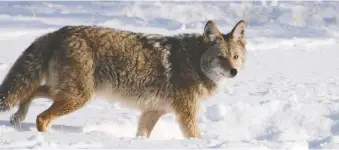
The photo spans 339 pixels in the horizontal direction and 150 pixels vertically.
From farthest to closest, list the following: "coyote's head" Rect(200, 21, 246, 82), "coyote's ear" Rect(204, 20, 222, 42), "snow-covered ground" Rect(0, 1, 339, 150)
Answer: "coyote's ear" Rect(204, 20, 222, 42)
"coyote's head" Rect(200, 21, 246, 82)
"snow-covered ground" Rect(0, 1, 339, 150)

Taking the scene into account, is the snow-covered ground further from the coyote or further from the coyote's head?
the coyote's head

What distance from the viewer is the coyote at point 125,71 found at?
6.16 m

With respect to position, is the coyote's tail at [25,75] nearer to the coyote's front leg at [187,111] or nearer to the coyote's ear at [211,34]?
the coyote's front leg at [187,111]

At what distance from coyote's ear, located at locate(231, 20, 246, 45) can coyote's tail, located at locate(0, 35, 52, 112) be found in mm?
2207

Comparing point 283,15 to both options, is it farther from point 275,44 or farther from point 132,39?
point 132,39

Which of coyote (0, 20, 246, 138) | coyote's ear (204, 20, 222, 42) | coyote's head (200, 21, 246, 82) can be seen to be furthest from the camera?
coyote's ear (204, 20, 222, 42)

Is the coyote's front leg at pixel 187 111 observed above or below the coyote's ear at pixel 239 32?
below

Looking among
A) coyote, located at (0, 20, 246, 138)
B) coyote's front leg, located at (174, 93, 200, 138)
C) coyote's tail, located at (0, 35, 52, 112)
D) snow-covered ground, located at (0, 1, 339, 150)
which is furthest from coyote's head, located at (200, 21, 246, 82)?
coyote's tail, located at (0, 35, 52, 112)

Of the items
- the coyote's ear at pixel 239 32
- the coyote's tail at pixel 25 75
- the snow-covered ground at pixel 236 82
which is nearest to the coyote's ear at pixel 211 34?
the coyote's ear at pixel 239 32

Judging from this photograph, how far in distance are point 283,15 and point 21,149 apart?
1428 cm

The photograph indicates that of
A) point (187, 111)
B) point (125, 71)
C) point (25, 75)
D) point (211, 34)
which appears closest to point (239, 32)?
point (211, 34)

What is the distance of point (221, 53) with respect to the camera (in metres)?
6.63

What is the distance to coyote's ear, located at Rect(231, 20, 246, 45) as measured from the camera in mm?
6785

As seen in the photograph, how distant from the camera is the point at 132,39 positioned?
21.5 feet
